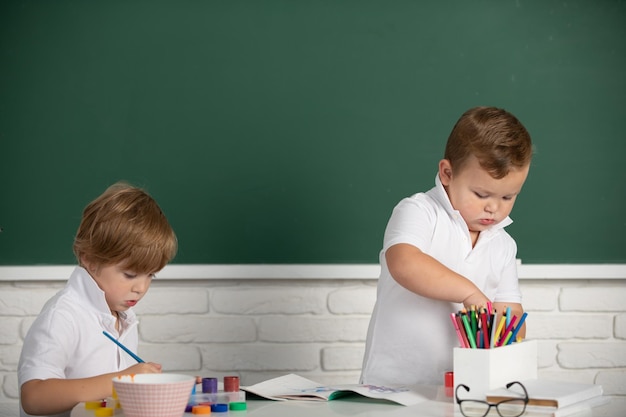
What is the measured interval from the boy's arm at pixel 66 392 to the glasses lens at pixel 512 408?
21.2 inches

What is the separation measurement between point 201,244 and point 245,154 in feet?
0.88

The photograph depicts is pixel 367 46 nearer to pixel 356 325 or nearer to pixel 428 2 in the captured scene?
pixel 428 2

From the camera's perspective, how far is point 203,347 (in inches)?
92.6

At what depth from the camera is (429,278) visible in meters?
1.68

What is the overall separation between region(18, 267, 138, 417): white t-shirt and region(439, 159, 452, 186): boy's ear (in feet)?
2.42

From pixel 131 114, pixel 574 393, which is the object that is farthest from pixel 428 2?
pixel 574 393

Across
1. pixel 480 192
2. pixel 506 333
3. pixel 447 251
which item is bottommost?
pixel 506 333

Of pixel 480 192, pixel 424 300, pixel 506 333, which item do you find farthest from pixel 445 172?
pixel 506 333

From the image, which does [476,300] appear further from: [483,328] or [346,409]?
[346,409]

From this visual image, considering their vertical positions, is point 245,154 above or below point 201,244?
above

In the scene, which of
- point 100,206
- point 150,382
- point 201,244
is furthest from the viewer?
point 201,244

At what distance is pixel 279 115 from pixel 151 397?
1286mm

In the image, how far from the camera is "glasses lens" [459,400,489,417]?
1.29m

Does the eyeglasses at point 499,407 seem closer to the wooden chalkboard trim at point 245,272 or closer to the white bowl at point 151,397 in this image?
the white bowl at point 151,397
